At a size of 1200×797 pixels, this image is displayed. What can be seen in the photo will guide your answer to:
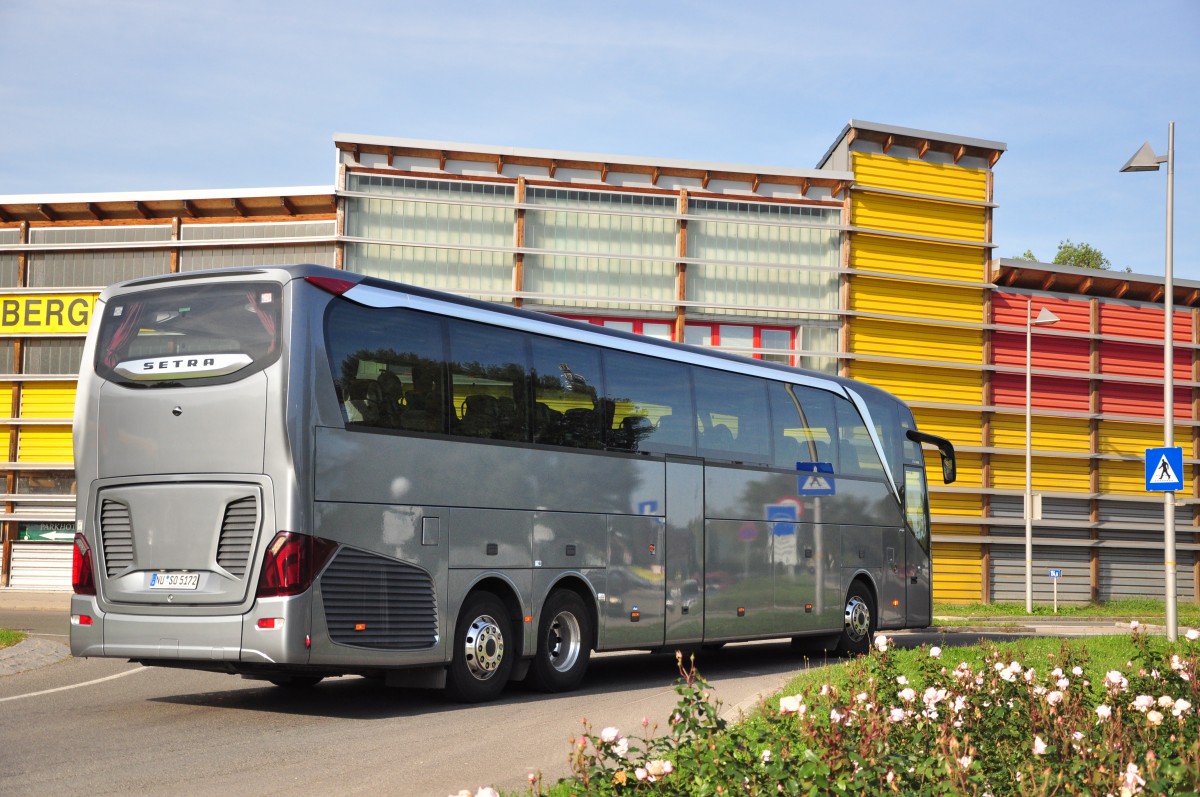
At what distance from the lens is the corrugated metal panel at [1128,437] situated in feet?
126

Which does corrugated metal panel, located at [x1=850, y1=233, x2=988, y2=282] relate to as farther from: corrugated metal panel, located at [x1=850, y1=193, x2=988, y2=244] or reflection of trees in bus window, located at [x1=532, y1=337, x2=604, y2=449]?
reflection of trees in bus window, located at [x1=532, y1=337, x2=604, y2=449]

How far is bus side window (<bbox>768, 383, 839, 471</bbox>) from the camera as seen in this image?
17172mm

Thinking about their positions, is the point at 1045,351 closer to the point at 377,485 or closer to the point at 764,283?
the point at 764,283

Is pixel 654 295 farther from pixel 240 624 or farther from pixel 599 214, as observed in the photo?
pixel 240 624

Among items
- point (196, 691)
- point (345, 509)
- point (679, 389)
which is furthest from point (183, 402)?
point (679, 389)

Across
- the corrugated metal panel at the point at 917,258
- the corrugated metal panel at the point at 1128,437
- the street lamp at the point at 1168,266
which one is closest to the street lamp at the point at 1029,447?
the corrugated metal panel at the point at 917,258

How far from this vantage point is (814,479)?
1784 centimetres

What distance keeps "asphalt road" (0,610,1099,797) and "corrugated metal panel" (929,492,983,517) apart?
21966mm

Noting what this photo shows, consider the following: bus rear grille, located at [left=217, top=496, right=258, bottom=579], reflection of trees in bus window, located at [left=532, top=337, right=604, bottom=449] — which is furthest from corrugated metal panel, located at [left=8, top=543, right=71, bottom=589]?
bus rear grille, located at [left=217, top=496, right=258, bottom=579]

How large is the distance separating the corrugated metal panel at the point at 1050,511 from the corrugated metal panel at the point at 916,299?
5025mm

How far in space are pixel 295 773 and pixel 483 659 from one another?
409 cm

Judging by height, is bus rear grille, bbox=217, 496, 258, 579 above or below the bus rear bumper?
above

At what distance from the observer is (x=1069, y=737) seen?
5.97m

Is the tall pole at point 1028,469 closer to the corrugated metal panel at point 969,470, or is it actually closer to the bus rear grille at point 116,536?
the corrugated metal panel at point 969,470
